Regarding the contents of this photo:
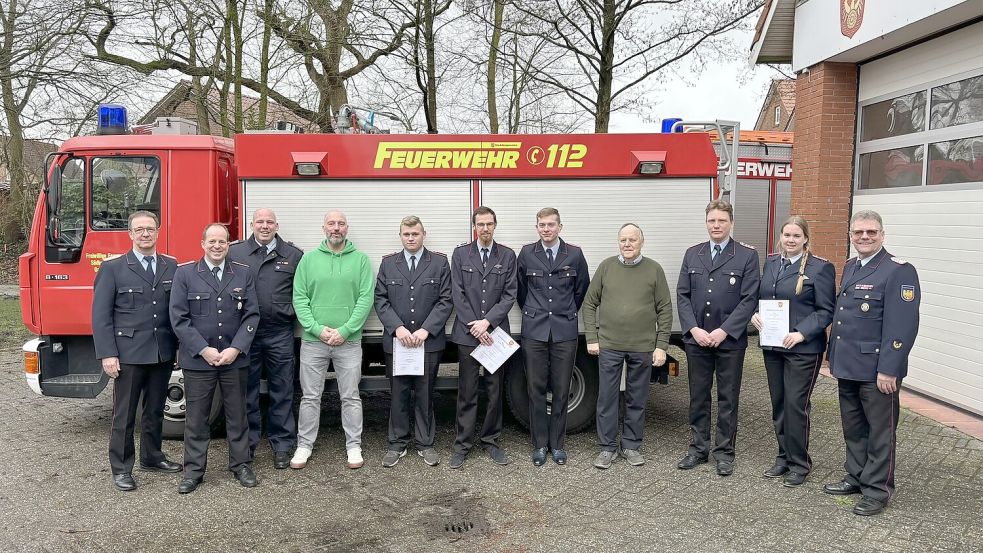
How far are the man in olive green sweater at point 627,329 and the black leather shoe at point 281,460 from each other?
2.20 metres

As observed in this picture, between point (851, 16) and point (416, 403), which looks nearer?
point (416, 403)

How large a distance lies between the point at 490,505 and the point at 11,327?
1059cm

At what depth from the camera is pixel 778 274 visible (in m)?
4.66

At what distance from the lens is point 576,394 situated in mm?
5590

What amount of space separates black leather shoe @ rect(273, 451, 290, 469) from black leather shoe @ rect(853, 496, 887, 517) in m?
3.71

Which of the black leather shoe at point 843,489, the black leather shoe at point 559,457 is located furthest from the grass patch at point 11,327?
the black leather shoe at point 843,489

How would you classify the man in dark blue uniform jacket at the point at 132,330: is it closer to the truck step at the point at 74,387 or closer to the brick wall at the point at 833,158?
the truck step at the point at 74,387

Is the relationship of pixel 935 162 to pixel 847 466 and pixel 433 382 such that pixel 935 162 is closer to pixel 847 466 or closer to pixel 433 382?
pixel 847 466

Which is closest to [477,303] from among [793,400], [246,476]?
[246,476]

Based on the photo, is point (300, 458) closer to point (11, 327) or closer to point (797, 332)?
point (797, 332)

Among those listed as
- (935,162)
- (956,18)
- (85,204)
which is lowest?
(85,204)

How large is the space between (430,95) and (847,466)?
9.78 metres

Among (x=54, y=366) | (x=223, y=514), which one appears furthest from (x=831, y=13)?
(x=54, y=366)

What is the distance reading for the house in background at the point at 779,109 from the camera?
29.4m
